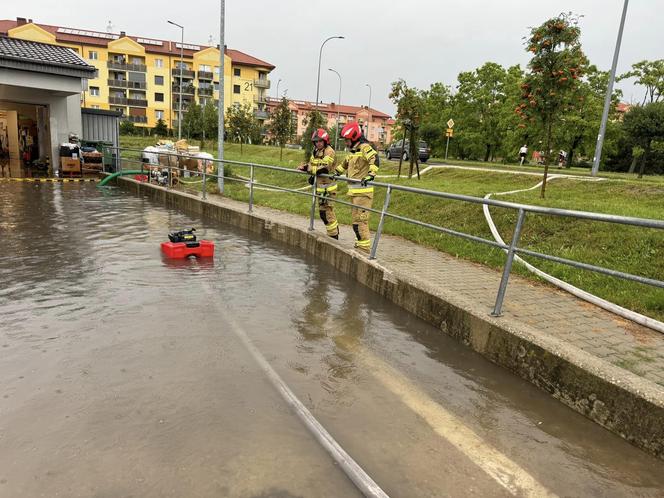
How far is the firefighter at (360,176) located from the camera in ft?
22.0

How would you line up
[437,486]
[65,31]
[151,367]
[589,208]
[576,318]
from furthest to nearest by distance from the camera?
[65,31]
[589,208]
[576,318]
[151,367]
[437,486]

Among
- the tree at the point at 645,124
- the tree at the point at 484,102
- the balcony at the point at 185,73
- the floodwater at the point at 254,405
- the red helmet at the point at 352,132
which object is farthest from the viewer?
the balcony at the point at 185,73

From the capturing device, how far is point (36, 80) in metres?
16.7

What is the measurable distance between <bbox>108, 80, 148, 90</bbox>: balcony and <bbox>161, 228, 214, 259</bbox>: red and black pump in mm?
67577

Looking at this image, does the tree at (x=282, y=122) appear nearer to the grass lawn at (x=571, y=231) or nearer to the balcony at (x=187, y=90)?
the grass lawn at (x=571, y=231)

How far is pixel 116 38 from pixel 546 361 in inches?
3016

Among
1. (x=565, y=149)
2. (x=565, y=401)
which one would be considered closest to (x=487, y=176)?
(x=565, y=401)

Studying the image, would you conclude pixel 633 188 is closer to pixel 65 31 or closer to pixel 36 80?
pixel 36 80

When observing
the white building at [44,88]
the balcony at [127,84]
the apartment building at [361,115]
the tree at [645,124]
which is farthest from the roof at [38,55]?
the apartment building at [361,115]

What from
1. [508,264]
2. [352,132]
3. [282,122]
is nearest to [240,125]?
[282,122]

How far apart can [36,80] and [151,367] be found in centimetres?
1756

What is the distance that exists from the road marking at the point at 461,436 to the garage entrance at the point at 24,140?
18719 millimetres

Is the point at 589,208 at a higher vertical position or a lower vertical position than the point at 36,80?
lower

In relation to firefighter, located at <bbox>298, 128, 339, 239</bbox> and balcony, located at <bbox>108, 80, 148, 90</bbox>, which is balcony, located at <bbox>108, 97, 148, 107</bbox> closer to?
balcony, located at <bbox>108, 80, 148, 90</bbox>
